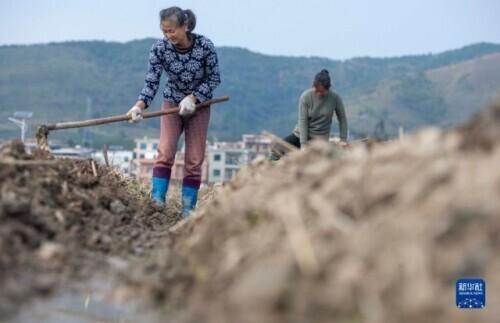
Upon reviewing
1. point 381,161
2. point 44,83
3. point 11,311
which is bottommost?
point 11,311

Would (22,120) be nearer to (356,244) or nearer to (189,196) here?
(189,196)

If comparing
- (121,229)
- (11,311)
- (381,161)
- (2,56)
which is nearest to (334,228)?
(381,161)

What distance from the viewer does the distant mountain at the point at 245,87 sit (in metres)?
122

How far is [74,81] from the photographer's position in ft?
→ 454

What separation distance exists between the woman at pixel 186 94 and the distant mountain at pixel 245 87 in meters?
85.0

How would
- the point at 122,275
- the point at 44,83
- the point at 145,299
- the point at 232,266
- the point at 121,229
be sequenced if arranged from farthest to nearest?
the point at 44,83 → the point at 121,229 → the point at 122,275 → the point at 145,299 → the point at 232,266

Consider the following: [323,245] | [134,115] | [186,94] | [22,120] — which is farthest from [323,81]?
[22,120]

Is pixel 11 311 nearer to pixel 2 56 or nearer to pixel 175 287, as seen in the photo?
pixel 175 287

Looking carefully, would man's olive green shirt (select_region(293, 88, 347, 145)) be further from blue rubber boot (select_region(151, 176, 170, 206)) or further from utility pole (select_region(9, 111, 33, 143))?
utility pole (select_region(9, 111, 33, 143))

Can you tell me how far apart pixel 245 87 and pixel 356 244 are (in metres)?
158

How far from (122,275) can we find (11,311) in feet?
2.11

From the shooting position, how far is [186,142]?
8.10 m

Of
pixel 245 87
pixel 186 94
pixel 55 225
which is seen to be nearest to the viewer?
pixel 55 225

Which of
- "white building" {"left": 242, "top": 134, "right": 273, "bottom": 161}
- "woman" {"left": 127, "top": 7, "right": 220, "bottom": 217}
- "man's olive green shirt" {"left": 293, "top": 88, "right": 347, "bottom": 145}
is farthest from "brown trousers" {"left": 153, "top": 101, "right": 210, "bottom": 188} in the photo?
"man's olive green shirt" {"left": 293, "top": 88, "right": 347, "bottom": 145}
